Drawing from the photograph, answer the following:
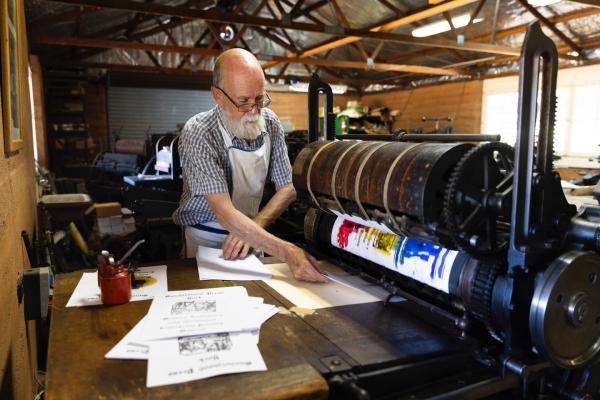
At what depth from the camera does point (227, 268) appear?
5.22ft

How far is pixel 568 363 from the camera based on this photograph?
38.8 inches

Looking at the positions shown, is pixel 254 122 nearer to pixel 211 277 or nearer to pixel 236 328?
pixel 211 277

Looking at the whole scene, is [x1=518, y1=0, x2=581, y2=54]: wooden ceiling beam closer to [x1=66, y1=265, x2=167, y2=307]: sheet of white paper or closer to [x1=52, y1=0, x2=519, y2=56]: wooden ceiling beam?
[x1=52, y1=0, x2=519, y2=56]: wooden ceiling beam

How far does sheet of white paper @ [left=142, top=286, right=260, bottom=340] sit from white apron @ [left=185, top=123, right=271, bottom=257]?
0.70 m

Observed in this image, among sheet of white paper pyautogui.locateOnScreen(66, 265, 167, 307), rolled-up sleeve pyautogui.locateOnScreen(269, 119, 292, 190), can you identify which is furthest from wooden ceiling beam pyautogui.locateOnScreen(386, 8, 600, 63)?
sheet of white paper pyautogui.locateOnScreen(66, 265, 167, 307)

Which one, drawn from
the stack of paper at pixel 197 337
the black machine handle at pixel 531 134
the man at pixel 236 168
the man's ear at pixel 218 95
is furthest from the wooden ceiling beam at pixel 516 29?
the stack of paper at pixel 197 337

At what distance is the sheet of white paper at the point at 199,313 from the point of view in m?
1.04

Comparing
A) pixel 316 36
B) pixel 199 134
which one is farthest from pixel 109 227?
pixel 316 36

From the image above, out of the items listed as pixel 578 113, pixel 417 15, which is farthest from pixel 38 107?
pixel 578 113

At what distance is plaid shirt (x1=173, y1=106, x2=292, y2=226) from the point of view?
70.3 inches

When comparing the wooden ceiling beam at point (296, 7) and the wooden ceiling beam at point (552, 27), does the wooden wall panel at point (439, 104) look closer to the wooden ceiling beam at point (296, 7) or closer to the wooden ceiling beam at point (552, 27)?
the wooden ceiling beam at point (552, 27)

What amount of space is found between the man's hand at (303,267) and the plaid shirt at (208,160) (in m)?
0.42

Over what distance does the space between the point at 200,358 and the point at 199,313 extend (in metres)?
0.24

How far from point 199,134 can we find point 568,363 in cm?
139
